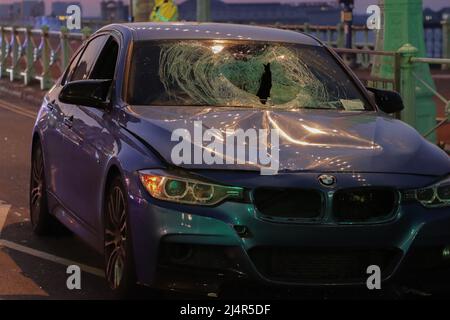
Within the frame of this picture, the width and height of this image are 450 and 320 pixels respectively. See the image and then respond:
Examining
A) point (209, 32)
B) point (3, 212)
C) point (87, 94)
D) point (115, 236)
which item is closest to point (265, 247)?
point (115, 236)

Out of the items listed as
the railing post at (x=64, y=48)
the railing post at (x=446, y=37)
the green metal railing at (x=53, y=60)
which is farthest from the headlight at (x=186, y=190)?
the railing post at (x=446, y=37)

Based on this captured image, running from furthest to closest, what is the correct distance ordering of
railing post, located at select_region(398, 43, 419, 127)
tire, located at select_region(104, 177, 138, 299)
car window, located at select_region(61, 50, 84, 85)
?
railing post, located at select_region(398, 43, 419, 127) → car window, located at select_region(61, 50, 84, 85) → tire, located at select_region(104, 177, 138, 299)

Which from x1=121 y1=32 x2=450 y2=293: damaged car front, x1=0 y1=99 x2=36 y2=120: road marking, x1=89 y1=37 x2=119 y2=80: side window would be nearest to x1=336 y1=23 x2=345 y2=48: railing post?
x1=0 y1=99 x2=36 y2=120: road marking

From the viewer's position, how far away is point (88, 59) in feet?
23.5

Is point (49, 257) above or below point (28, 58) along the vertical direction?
below

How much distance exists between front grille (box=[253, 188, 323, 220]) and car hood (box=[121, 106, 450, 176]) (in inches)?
5.0

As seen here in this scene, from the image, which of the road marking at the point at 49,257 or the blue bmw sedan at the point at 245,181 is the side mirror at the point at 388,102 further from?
the road marking at the point at 49,257

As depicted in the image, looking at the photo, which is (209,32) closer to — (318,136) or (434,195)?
(318,136)

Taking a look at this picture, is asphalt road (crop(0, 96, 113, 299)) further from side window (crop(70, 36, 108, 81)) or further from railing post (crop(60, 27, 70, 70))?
railing post (crop(60, 27, 70, 70))

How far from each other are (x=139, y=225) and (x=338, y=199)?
998 mm

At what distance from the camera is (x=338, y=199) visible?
189 inches

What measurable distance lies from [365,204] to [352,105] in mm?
1382

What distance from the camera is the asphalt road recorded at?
5.89 m

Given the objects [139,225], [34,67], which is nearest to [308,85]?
[139,225]
